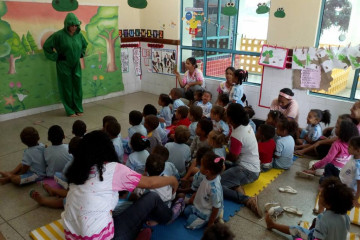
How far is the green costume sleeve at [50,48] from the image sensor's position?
4957 millimetres

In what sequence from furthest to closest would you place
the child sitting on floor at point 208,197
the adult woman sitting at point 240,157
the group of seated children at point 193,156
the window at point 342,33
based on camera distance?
1. the window at point 342,33
2. the adult woman sitting at point 240,157
3. the group of seated children at point 193,156
4. the child sitting on floor at point 208,197

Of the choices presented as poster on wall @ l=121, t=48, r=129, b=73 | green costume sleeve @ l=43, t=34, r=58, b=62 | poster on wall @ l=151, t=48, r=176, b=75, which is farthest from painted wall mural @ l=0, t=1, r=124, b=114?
poster on wall @ l=151, t=48, r=176, b=75

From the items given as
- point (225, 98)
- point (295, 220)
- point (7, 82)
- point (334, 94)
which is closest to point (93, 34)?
point (7, 82)

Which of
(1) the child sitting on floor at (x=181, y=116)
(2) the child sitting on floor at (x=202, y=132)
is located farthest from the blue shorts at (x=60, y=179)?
(1) the child sitting on floor at (x=181, y=116)

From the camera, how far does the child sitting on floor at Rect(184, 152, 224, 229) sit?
7.57 feet

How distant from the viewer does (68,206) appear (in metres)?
1.86

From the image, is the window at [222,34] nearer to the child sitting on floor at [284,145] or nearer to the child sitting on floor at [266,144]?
the child sitting on floor at [284,145]

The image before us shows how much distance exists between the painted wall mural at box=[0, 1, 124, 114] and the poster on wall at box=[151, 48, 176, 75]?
930 millimetres

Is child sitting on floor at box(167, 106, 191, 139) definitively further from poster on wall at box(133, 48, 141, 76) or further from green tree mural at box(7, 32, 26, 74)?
poster on wall at box(133, 48, 141, 76)

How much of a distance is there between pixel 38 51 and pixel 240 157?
4.18 m

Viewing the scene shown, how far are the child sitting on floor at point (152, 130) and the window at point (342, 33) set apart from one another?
2.90 m

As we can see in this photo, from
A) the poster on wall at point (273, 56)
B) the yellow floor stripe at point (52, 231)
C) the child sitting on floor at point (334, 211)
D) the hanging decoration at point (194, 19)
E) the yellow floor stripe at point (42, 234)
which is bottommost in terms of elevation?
the yellow floor stripe at point (42, 234)

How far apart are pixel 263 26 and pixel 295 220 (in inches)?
141

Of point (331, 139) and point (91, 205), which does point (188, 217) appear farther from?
point (331, 139)
